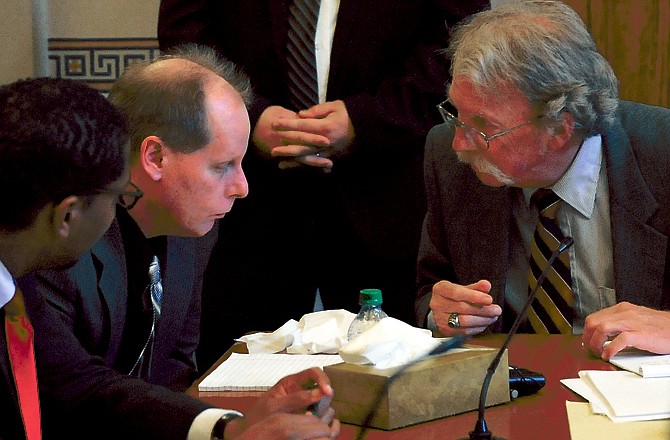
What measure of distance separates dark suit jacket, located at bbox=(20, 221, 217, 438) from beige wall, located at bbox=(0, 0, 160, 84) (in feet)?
6.25

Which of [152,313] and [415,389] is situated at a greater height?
[415,389]

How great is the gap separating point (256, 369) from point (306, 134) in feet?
2.93

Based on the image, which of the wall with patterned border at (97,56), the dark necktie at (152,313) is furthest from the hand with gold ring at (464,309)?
the wall with patterned border at (97,56)

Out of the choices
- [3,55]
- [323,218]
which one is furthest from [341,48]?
[3,55]

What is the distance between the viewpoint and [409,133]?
9.42 ft

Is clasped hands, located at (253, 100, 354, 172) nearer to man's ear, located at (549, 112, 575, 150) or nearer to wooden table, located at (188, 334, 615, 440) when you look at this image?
man's ear, located at (549, 112, 575, 150)

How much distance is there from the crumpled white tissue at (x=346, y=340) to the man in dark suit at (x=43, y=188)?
18.0 inches

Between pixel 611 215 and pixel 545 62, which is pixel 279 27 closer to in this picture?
pixel 545 62

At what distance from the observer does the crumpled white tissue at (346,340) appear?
65.2 inches

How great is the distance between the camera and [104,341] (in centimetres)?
218

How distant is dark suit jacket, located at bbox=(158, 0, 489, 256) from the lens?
2840mm

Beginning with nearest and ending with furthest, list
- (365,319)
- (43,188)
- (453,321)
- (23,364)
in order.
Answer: (43,188), (23,364), (365,319), (453,321)

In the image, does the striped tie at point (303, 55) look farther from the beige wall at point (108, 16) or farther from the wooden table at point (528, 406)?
the beige wall at point (108, 16)

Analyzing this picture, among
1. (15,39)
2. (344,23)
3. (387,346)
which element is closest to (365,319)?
(387,346)
